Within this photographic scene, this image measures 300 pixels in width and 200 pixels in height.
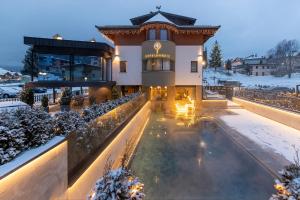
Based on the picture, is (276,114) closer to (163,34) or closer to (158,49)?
(158,49)

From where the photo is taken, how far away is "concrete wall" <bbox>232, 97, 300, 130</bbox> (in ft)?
48.6

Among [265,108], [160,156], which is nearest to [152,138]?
[160,156]

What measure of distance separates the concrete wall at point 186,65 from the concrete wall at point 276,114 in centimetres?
588

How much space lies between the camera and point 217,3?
197125mm

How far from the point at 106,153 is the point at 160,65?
64.3 ft

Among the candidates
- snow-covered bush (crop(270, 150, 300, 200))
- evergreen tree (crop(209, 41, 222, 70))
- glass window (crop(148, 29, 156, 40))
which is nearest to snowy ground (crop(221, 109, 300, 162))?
snow-covered bush (crop(270, 150, 300, 200))

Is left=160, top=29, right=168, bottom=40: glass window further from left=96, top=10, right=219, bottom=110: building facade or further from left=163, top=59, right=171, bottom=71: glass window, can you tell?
left=163, top=59, right=171, bottom=71: glass window

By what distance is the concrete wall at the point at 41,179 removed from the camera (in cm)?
319

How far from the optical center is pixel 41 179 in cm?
394

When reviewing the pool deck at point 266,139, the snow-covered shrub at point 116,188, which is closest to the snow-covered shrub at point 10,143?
the snow-covered shrub at point 116,188

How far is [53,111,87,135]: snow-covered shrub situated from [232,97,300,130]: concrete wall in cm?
1264

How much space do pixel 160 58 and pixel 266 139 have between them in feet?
51.6

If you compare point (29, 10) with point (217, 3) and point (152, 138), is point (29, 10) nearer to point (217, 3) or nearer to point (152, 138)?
point (217, 3)

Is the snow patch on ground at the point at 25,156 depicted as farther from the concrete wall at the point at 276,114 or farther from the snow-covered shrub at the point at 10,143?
the concrete wall at the point at 276,114
